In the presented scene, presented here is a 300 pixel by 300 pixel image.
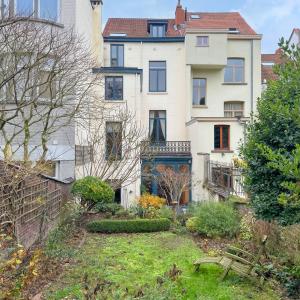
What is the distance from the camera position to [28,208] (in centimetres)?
968

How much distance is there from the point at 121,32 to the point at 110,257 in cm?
2677

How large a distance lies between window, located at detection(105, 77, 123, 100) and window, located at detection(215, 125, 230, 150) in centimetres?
696

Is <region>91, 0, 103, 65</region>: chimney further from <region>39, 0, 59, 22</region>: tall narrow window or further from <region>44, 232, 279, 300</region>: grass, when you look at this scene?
<region>44, 232, 279, 300</region>: grass

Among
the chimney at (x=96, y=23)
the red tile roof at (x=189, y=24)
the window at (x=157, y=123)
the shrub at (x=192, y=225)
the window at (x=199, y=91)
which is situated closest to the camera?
the shrub at (x=192, y=225)

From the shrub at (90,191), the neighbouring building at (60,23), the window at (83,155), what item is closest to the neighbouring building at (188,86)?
the window at (83,155)

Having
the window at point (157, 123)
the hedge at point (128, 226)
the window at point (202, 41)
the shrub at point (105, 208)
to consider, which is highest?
the window at point (202, 41)

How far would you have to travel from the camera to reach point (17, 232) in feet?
27.8

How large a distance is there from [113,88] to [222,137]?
8.05 metres

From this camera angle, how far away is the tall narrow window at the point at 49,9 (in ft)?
54.1

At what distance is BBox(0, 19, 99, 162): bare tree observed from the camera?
41.7 ft

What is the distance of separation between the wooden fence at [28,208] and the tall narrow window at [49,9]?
25.1 feet

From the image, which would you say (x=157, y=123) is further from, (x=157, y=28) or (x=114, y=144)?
(x=114, y=144)

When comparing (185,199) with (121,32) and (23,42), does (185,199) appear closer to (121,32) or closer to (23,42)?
(121,32)

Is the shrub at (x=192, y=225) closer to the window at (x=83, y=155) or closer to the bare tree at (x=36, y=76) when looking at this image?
the bare tree at (x=36, y=76)
